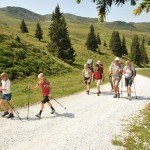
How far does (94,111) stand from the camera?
18641 mm

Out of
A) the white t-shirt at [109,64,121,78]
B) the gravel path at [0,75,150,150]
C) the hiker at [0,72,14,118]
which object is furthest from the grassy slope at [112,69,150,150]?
the white t-shirt at [109,64,121,78]

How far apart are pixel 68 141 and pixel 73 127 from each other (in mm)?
2171

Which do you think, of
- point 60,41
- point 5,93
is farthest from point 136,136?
point 60,41

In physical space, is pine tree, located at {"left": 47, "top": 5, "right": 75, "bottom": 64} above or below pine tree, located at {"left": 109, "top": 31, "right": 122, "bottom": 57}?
above

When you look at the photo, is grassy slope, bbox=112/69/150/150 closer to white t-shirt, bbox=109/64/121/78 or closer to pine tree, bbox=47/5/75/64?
white t-shirt, bbox=109/64/121/78

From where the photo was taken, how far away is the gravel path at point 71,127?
40.8 feet

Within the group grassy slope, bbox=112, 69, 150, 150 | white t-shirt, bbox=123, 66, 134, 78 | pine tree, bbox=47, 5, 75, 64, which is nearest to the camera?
grassy slope, bbox=112, 69, 150, 150

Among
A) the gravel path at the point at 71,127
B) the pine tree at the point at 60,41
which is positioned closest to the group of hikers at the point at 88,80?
the gravel path at the point at 71,127

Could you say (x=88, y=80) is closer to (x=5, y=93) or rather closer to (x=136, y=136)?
(x=5, y=93)

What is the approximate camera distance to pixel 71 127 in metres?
14.9

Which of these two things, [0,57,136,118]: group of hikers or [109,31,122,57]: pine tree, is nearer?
[0,57,136,118]: group of hikers

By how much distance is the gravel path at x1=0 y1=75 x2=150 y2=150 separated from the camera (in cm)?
1244

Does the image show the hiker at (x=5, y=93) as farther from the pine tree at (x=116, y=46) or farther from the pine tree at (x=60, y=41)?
the pine tree at (x=116, y=46)

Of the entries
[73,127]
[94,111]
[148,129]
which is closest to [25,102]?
[94,111]
